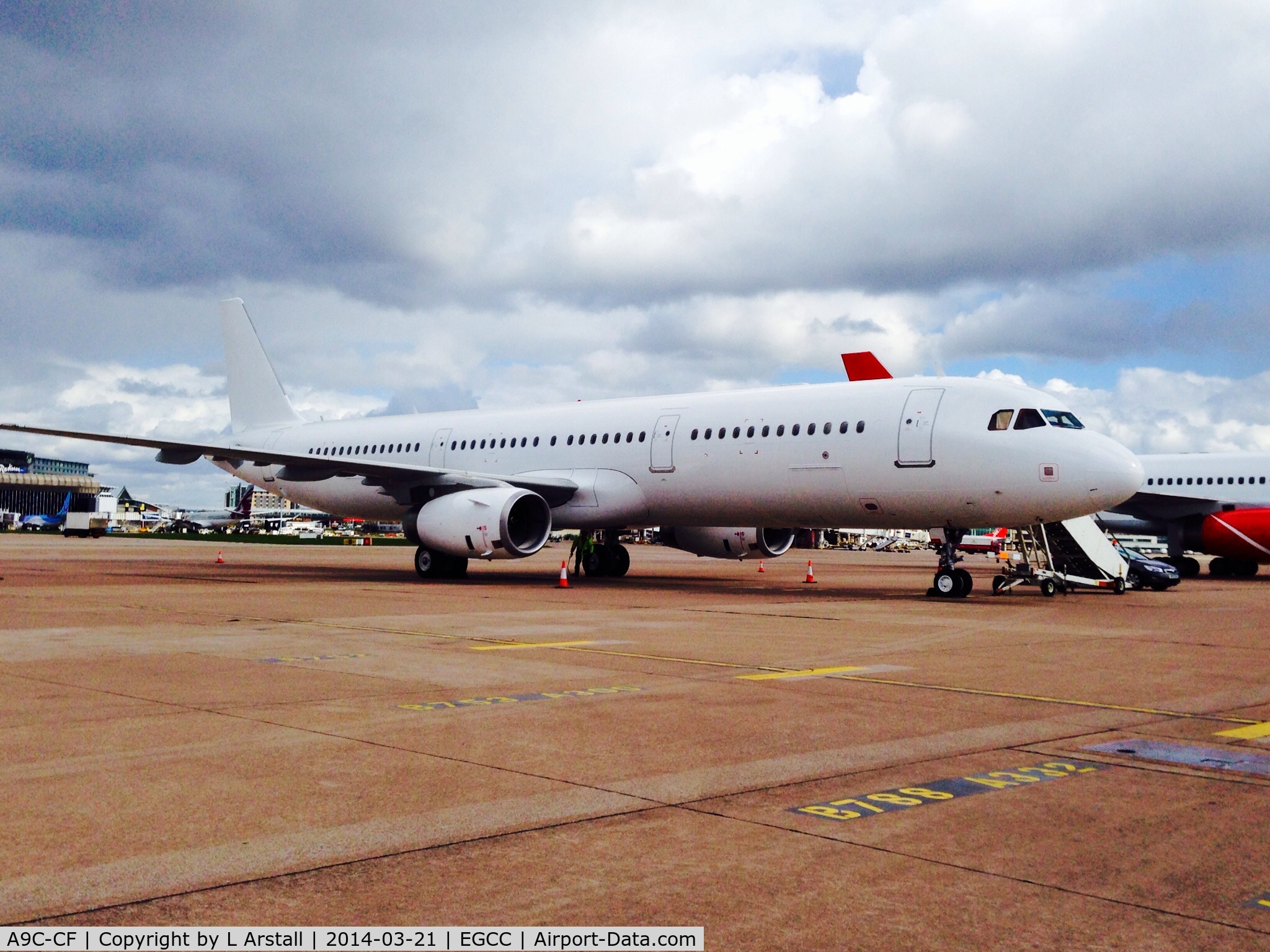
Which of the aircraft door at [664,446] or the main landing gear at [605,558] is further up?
the aircraft door at [664,446]

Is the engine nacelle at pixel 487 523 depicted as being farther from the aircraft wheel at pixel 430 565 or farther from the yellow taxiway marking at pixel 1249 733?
the yellow taxiway marking at pixel 1249 733

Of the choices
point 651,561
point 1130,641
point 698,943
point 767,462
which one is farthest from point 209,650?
point 651,561

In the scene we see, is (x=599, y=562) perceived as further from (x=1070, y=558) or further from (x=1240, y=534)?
(x=1240, y=534)

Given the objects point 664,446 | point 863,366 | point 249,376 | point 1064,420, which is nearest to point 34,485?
point 249,376

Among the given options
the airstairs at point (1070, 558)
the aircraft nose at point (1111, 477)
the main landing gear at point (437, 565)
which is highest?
the aircraft nose at point (1111, 477)

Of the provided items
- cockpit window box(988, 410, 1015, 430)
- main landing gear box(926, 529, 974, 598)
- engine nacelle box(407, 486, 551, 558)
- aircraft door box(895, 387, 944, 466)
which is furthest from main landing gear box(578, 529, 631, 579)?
cockpit window box(988, 410, 1015, 430)

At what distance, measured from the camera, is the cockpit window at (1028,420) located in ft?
58.9

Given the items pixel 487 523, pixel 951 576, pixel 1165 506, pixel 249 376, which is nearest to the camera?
pixel 951 576

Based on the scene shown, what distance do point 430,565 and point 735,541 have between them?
7219 millimetres

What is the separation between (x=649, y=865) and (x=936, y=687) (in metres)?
5.10

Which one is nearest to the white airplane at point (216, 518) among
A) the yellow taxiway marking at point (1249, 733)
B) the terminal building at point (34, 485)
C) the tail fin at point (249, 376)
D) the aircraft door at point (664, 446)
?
the terminal building at point (34, 485)

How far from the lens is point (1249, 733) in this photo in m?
6.77

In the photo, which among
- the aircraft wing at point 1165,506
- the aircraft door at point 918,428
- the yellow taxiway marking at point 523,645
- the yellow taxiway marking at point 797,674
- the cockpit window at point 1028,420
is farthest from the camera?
the aircraft wing at point 1165,506

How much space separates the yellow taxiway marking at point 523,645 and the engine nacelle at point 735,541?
14180 mm
